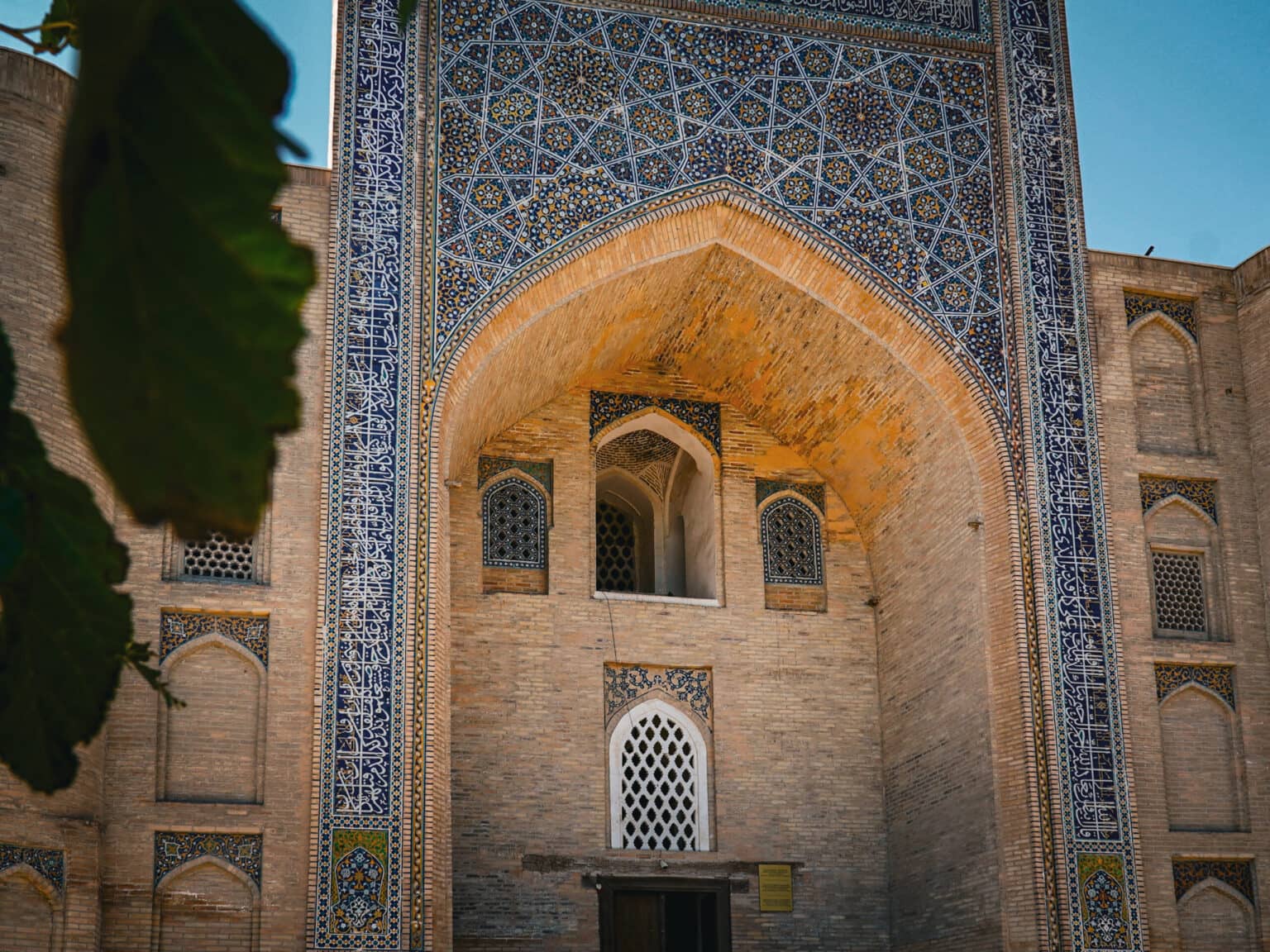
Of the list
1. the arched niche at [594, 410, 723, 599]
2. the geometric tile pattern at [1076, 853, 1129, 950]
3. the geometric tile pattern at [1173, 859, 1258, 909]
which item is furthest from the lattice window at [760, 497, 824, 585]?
the geometric tile pattern at [1173, 859, 1258, 909]

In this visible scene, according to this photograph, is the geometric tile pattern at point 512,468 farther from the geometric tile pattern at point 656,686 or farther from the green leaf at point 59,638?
the green leaf at point 59,638

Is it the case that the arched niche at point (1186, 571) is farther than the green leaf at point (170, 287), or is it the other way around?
the arched niche at point (1186, 571)

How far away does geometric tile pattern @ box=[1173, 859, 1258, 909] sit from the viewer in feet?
31.6

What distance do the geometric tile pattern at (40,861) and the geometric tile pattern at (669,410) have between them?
4.35 meters

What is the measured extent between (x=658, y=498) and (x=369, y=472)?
2.88 metres

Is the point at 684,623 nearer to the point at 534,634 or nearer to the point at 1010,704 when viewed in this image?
the point at 534,634

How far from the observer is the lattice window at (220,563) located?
351 inches

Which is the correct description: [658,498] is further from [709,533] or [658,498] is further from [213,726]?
[213,726]

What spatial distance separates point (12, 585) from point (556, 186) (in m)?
9.02

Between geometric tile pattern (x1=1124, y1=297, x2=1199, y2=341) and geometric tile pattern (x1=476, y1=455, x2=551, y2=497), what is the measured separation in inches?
139

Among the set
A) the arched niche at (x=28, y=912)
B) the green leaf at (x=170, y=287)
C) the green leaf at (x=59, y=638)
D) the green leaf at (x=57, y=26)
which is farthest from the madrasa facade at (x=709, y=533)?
the green leaf at (x=170, y=287)

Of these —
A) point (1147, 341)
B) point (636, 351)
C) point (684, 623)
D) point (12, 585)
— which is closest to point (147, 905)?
point (684, 623)

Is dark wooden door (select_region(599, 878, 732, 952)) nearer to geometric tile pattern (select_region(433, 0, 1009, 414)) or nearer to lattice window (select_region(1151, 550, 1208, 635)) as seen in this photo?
lattice window (select_region(1151, 550, 1208, 635))

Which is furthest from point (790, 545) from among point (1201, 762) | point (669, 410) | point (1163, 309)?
point (1201, 762)
